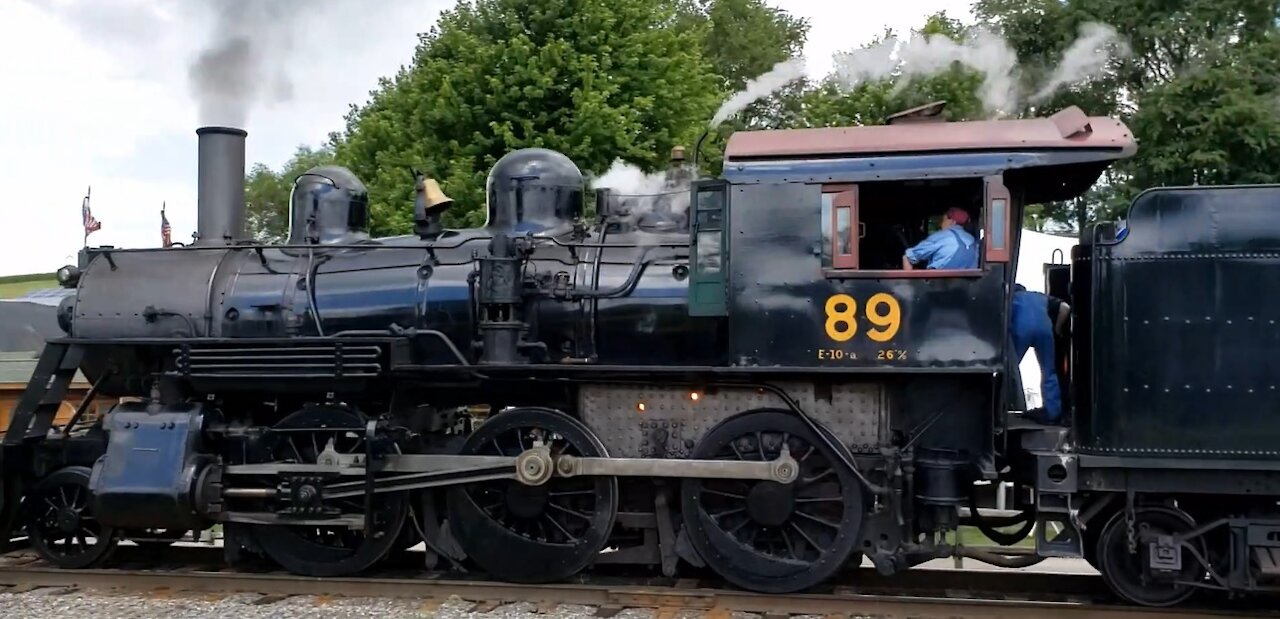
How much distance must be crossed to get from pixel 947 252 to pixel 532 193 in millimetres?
3143

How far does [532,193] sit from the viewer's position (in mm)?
7754

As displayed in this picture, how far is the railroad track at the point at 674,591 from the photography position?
636 cm

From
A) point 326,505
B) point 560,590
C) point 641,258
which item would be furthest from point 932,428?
point 326,505

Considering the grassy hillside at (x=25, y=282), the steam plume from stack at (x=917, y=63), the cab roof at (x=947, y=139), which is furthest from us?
the grassy hillside at (x=25, y=282)

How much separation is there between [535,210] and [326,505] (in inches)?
104

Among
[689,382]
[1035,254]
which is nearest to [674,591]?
[689,382]

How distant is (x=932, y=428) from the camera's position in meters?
6.46

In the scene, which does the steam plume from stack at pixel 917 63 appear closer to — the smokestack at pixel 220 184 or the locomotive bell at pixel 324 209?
the locomotive bell at pixel 324 209

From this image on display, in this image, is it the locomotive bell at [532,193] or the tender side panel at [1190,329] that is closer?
the tender side panel at [1190,329]

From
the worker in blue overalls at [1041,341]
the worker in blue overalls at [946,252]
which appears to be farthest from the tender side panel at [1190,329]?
the worker in blue overalls at [946,252]

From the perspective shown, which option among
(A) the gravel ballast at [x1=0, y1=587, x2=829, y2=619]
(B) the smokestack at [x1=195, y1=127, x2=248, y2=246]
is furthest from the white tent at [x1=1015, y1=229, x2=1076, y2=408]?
(B) the smokestack at [x1=195, y1=127, x2=248, y2=246]

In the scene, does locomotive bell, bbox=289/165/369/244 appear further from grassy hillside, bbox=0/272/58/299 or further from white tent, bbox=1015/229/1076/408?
grassy hillside, bbox=0/272/58/299

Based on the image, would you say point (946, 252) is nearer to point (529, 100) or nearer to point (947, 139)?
point (947, 139)

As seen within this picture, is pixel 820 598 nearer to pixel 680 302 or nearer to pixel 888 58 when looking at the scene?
pixel 680 302
